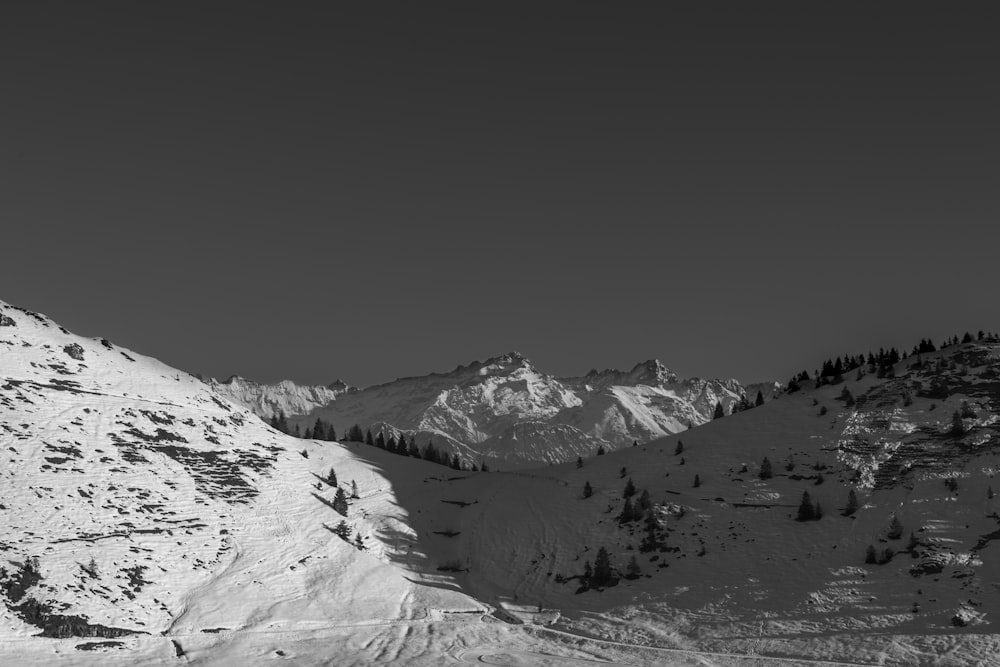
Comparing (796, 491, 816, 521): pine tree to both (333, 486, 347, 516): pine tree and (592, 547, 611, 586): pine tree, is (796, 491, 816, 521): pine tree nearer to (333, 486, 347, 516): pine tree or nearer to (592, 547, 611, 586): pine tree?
(592, 547, 611, 586): pine tree

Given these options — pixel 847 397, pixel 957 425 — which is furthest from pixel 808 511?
pixel 847 397

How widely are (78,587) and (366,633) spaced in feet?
75.3

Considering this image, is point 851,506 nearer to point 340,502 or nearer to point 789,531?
point 789,531

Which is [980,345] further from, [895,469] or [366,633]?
[366,633]

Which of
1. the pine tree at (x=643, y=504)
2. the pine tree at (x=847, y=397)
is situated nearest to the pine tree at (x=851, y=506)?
the pine tree at (x=643, y=504)

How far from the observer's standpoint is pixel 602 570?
297 feet

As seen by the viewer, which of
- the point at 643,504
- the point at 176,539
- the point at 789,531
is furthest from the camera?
the point at 643,504

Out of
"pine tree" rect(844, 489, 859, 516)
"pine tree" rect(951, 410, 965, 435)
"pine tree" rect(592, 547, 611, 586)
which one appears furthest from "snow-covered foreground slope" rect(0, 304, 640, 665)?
"pine tree" rect(951, 410, 965, 435)

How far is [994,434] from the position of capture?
100m

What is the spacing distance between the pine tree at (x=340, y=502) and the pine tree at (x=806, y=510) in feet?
164

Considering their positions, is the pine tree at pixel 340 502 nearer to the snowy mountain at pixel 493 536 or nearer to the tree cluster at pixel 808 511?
the snowy mountain at pixel 493 536

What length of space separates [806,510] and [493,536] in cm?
3526

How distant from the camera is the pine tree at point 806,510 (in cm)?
9338

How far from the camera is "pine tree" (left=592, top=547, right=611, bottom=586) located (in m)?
89.9
